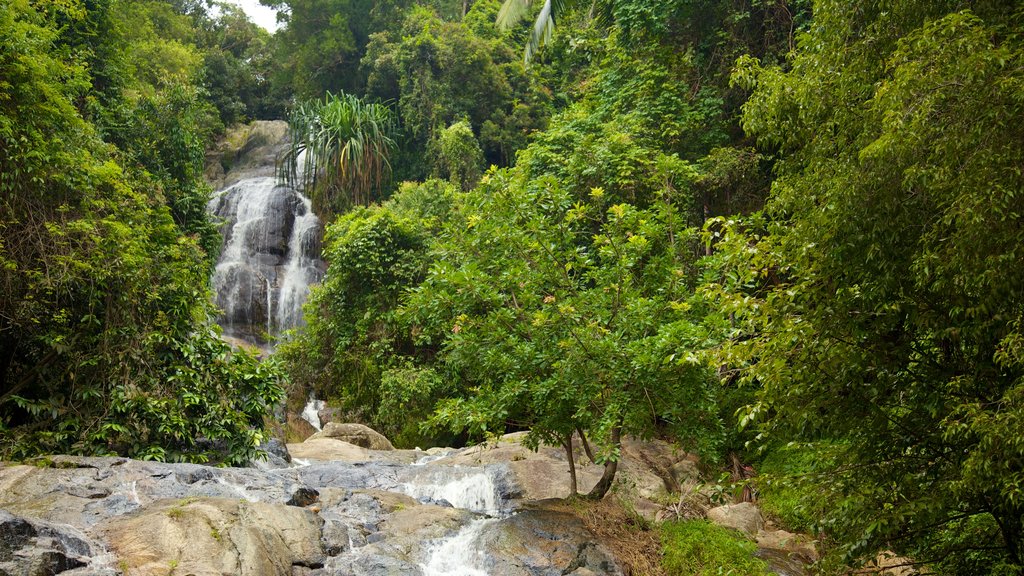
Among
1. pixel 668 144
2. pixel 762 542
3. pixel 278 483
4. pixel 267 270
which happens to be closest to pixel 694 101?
pixel 668 144

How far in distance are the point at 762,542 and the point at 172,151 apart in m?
14.9

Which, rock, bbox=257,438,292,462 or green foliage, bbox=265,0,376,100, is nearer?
rock, bbox=257,438,292,462

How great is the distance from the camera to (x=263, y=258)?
73.1 ft

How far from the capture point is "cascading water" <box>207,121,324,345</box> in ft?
67.8

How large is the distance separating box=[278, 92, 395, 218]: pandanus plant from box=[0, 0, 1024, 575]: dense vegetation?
3156 millimetres

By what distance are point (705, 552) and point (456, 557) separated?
2.82 metres

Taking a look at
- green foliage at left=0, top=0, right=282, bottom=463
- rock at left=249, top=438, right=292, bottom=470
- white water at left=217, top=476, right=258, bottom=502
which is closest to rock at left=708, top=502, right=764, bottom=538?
white water at left=217, top=476, right=258, bottom=502

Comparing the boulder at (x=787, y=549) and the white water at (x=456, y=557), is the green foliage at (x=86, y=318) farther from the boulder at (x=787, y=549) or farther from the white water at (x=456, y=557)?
the boulder at (x=787, y=549)

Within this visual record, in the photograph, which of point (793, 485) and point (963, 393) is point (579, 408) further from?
point (963, 393)

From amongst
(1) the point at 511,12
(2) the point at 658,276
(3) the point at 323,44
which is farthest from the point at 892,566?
(3) the point at 323,44

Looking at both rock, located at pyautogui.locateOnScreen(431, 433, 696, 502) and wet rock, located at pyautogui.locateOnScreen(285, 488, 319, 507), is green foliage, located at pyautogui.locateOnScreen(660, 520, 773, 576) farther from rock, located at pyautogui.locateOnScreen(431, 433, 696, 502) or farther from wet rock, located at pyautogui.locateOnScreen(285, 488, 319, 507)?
wet rock, located at pyautogui.locateOnScreen(285, 488, 319, 507)

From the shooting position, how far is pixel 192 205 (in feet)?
54.2

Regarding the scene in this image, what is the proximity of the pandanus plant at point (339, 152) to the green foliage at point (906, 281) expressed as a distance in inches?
747

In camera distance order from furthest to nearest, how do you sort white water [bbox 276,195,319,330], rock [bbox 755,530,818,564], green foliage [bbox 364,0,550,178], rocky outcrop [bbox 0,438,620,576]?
green foliage [bbox 364,0,550,178] < white water [bbox 276,195,319,330] < rock [bbox 755,530,818,564] < rocky outcrop [bbox 0,438,620,576]
